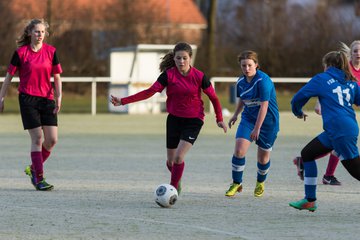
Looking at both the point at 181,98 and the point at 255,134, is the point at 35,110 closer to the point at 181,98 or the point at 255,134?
the point at 181,98

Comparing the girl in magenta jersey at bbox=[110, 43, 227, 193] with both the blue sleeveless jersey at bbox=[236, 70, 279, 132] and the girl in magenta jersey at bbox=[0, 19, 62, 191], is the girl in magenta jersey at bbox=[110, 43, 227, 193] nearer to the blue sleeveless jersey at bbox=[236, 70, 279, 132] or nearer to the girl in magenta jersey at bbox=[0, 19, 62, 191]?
the blue sleeveless jersey at bbox=[236, 70, 279, 132]

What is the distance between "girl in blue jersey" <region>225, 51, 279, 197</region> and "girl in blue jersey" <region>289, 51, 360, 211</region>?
1.20 m

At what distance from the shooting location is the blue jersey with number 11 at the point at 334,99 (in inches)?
338

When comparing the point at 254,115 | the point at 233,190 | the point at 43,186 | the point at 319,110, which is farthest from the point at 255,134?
the point at 43,186

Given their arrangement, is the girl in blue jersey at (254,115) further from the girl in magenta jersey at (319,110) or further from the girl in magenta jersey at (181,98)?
the girl in magenta jersey at (319,110)

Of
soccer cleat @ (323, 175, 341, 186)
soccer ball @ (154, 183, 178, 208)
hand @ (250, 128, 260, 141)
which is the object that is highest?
hand @ (250, 128, 260, 141)

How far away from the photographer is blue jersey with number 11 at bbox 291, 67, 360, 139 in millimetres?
8586

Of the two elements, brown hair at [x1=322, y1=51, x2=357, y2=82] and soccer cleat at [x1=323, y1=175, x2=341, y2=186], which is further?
soccer cleat at [x1=323, y1=175, x2=341, y2=186]

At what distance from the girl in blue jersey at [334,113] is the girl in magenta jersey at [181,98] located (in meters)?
1.36

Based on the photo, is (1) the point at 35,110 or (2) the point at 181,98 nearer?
(2) the point at 181,98

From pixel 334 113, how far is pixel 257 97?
1.56 m

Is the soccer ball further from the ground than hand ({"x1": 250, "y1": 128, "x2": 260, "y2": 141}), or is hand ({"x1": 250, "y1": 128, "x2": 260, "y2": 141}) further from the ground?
hand ({"x1": 250, "y1": 128, "x2": 260, "y2": 141})

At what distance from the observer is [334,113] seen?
28.3 ft

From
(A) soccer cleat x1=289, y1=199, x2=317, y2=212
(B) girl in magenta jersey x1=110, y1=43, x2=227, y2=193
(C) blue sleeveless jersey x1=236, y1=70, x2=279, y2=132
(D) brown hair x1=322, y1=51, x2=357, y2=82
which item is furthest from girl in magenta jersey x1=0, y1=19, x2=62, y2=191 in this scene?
(D) brown hair x1=322, y1=51, x2=357, y2=82
